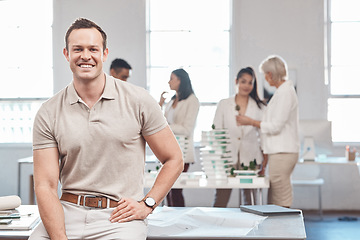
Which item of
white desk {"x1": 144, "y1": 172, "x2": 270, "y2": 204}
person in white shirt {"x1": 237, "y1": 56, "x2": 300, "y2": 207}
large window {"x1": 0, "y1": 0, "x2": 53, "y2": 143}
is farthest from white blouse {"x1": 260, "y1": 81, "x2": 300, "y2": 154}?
large window {"x1": 0, "y1": 0, "x2": 53, "y2": 143}

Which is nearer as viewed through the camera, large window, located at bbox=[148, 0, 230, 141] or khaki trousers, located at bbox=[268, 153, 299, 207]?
khaki trousers, located at bbox=[268, 153, 299, 207]

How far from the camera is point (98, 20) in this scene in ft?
24.2

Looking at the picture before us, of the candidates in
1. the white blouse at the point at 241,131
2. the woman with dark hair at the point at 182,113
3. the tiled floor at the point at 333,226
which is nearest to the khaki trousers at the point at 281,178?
the white blouse at the point at 241,131

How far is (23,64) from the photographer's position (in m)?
7.66

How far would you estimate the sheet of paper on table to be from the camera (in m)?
2.18

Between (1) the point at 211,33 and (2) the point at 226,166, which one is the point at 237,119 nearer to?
(2) the point at 226,166

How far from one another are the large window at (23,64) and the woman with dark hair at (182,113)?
9.66 feet

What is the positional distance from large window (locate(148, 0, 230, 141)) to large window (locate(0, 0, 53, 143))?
1.39m

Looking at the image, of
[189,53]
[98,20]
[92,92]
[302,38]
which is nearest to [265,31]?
[302,38]

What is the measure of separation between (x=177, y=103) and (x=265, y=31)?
2.53 meters

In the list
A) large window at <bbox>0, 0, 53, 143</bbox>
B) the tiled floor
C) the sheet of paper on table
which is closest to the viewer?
the sheet of paper on table

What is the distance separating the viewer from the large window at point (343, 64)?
722cm

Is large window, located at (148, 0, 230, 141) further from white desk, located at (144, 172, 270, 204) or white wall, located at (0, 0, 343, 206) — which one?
white desk, located at (144, 172, 270, 204)

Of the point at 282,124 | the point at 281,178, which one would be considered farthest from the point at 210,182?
the point at 282,124
